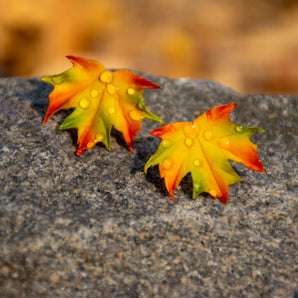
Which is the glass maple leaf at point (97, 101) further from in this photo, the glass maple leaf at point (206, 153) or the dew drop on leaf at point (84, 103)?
the glass maple leaf at point (206, 153)

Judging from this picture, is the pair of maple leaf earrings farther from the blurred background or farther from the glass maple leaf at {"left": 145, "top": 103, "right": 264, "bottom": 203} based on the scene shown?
the blurred background

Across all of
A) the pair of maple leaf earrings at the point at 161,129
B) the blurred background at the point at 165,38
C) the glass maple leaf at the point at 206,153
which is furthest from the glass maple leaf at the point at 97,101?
the blurred background at the point at 165,38

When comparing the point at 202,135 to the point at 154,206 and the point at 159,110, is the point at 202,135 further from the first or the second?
the point at 159,110

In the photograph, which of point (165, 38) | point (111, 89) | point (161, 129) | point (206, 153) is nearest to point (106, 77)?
point (111, 89)

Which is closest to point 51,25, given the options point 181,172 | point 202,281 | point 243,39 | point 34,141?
point 243,39

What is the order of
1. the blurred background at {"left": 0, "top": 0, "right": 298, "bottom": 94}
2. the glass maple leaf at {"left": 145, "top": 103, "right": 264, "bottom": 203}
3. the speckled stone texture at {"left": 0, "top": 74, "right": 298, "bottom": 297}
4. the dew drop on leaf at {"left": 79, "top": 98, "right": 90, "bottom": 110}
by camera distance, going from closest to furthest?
the speckled stone texture at {"left": 0, "top": 74, "right": 298, "bottom": 297} < the glass maple leaf at {"left": 145, "top": 103, "right": 264, "bottom": 203} < the dew drop on leaf at {"left": 79, "top": 98, "right": 90, "bottom": 110} < the blurred background at {"left": 0, "top": 0, "right": 298, "bottom": 94}

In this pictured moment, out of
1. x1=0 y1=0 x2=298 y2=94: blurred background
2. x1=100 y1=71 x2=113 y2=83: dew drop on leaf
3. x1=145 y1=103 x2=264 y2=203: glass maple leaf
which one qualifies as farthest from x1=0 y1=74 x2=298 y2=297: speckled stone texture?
x1=0 y1=0 x2=298 y2=94: blurred background
